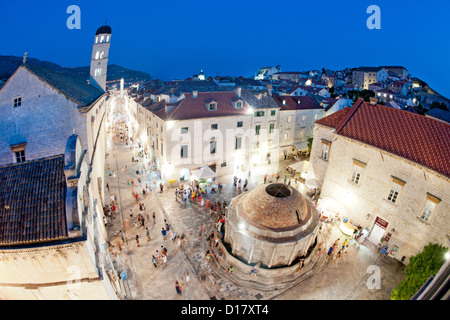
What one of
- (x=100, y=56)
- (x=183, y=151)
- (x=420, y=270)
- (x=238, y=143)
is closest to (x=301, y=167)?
(x=238, y=143)

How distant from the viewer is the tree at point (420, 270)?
41.3 ft

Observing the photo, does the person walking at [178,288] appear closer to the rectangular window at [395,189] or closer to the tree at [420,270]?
the tree at [420,270]

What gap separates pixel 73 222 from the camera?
10617 millimetres

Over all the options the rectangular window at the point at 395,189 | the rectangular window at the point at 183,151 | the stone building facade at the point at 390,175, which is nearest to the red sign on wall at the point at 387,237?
the stone building facade at the point at 390,175

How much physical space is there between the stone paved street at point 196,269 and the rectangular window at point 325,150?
7.24 m

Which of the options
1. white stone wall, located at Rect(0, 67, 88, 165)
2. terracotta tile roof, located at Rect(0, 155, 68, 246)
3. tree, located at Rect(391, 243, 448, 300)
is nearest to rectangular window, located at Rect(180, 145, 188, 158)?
white stone wall, located at Rect(0, 67, 88, 165)

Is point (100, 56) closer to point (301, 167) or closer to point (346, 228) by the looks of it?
point (301, 167)

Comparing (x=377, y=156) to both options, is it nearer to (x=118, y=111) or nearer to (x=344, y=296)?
(x=344, y=296)

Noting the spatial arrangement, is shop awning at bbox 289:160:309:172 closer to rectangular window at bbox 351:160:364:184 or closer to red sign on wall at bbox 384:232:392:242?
rectangular window at bbox 351:160:364:184

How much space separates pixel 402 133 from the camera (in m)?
18.8

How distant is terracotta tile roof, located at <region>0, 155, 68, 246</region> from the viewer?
10.6 metres

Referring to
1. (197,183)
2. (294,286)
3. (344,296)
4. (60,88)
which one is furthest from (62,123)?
(344,296)

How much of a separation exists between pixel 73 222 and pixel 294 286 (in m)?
14.3
